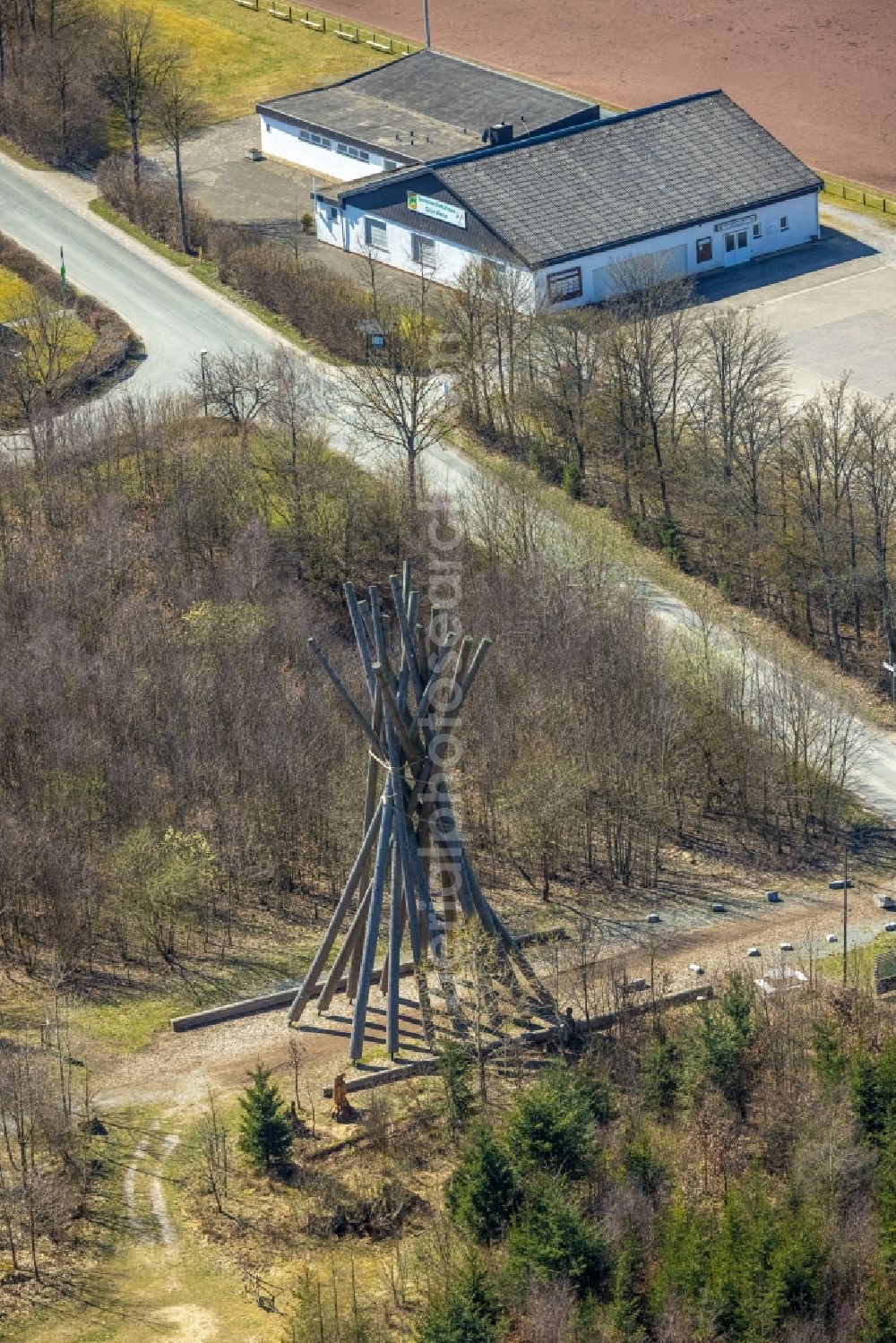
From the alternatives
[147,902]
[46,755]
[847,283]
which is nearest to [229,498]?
[46,755]

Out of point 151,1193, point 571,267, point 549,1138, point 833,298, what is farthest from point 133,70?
point 549,1138

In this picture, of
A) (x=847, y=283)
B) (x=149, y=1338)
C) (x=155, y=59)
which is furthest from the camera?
(x=155, y=59)

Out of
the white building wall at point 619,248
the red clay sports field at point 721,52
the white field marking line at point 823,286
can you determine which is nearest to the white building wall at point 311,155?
the white building wall at point 619,248

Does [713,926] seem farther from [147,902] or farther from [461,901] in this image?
[147,902]

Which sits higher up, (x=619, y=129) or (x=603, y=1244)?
(x=619, y=129)

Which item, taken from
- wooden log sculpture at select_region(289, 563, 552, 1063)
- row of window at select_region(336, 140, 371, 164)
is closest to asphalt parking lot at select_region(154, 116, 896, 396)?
row of window at select_region(336, 140, 371, 164)

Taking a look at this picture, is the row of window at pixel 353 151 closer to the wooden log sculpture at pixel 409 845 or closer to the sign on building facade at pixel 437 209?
Result: the sign on building facade at pixel 437 209

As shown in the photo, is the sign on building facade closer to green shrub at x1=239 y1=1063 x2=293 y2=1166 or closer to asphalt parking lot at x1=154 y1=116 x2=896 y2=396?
asphalt parking lot at x1=154 y1=116 x2=896 y2=396
